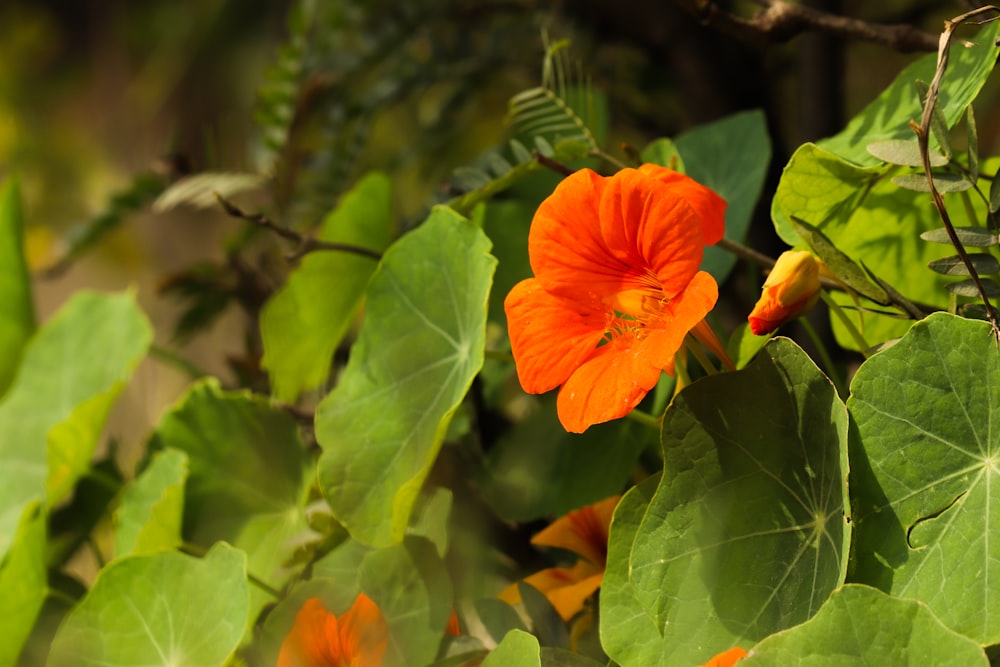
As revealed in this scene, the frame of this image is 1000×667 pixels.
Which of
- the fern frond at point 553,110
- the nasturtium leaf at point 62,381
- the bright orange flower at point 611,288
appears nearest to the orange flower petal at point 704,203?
the bright orange flower at point 611,288

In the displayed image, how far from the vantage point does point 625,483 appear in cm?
43

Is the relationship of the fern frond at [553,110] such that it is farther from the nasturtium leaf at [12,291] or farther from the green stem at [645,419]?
the nasturtium leaf at [12,291]

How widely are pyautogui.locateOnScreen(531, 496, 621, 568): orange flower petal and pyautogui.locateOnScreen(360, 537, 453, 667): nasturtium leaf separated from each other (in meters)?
0.05

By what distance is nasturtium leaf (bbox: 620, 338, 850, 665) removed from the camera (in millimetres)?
310

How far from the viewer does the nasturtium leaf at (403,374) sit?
1.36 ft

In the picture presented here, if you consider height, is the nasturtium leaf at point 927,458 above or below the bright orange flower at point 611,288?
below

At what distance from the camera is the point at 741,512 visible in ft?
1.05

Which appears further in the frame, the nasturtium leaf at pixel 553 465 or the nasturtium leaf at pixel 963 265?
the nasturtium leaf at pixel 553 465

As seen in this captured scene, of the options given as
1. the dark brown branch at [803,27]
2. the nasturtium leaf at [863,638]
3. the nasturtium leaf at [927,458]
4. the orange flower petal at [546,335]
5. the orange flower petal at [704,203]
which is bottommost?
the nasturtium leaf at [863,638]

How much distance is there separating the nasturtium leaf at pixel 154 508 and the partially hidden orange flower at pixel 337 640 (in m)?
0.14

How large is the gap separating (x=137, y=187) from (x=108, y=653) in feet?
1.49

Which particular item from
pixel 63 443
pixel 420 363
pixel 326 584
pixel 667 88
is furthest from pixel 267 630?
pixel 667 88

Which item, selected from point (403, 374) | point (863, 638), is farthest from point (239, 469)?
point (863, 638)

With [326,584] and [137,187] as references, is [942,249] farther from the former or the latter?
[137,187]
